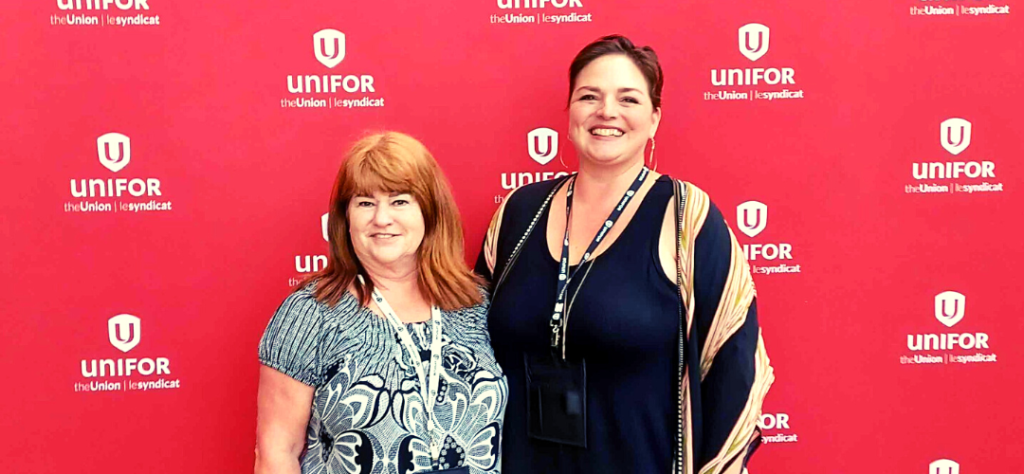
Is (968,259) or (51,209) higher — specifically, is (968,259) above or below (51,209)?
below

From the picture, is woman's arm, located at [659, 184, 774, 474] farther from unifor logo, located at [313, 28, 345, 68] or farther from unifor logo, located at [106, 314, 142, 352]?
unifor logo, located at [106, 314, 142, 352]

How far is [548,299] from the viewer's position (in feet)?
5.90

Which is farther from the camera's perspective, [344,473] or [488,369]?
[488,369]

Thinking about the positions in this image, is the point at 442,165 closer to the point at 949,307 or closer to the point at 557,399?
the point at 557,399

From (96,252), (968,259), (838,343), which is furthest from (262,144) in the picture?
(968,259)

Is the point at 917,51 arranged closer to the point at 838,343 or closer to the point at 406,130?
the point at 838,343

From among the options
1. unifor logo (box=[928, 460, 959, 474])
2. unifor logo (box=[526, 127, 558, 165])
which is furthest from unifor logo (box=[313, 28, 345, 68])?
unifor logo (box=[928, 460, 959, 474])

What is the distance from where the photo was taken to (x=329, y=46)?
2279mm

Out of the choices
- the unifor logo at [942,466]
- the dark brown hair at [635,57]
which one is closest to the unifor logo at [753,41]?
the dark brown hair at [635,57]

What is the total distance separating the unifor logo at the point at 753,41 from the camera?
7.59 feet

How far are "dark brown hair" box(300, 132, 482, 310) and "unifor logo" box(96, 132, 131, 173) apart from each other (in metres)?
0.90

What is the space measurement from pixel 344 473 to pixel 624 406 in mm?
623

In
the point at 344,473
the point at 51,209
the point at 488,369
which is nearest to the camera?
the point at 344,473

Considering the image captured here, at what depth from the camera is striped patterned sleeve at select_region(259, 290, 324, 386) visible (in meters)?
1.64
